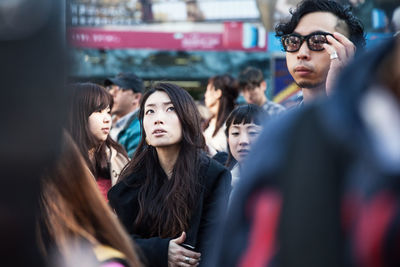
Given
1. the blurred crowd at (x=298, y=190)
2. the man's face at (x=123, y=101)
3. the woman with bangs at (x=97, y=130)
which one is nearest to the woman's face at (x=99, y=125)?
the woman with bangs at (x=97, y=130)

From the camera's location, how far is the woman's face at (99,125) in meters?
4.30

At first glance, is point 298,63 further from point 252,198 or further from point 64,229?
point 252,198

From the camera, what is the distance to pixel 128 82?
6965 millimetres

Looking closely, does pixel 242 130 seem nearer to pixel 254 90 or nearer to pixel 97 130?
pixel 97 130

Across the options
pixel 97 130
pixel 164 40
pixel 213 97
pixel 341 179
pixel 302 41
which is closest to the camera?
pixel 341 179

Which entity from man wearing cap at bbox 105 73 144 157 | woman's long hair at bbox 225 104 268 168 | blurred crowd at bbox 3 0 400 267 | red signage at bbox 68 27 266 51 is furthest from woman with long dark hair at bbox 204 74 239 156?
red signage at bbox 68 27 266 51

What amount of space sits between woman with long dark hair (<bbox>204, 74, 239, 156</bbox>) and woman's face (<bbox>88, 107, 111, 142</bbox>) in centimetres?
162

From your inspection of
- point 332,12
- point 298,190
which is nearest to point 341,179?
point 298,190

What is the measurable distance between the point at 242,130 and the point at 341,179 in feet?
11.5

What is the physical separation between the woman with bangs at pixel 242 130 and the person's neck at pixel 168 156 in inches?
27.0

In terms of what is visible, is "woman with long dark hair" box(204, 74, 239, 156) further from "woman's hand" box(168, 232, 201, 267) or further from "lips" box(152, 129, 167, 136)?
"woman's hand" box(168, 232, 201, 267)

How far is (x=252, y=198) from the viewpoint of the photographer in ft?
3.23

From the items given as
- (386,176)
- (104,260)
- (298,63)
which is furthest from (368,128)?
(298,63)

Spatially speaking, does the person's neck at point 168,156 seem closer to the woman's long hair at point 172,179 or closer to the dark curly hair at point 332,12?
the woman's long hair at point 172,179
